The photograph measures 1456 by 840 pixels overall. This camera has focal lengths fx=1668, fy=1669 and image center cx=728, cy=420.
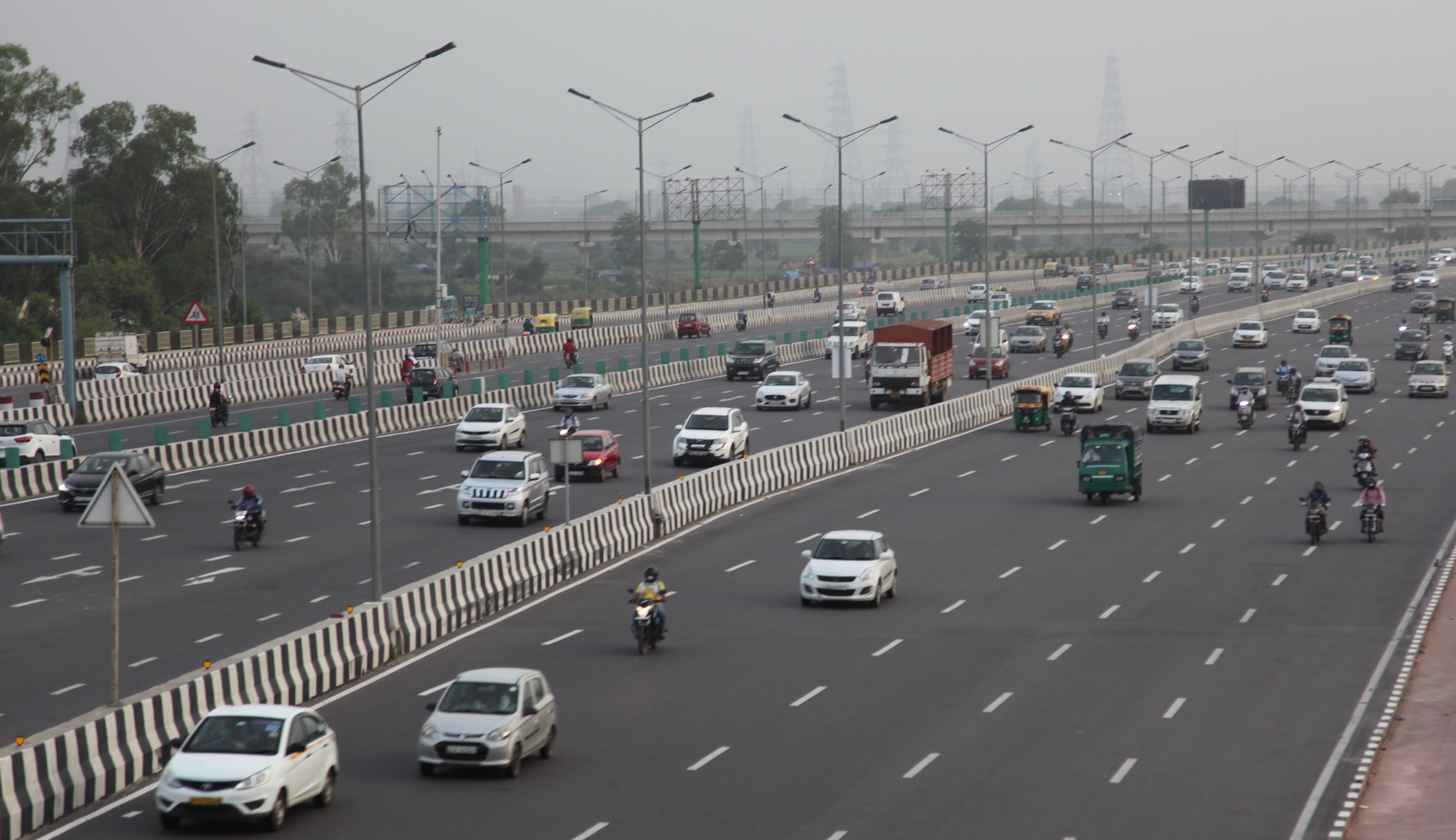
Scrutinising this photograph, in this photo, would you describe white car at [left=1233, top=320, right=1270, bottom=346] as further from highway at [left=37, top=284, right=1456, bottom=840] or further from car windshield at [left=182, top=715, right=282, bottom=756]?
car windshield at [left=182, top=715, right=282, bottom=756]

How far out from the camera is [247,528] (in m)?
35.0

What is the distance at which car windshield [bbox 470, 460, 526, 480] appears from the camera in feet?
126

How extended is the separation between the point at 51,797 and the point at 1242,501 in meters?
31.4

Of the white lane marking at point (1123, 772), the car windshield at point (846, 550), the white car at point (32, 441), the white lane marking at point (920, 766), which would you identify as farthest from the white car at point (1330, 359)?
the white lane marking at point (920, 766)

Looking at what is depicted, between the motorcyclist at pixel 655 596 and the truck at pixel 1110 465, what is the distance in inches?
714

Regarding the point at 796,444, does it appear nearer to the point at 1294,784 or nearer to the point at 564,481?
the point at 564,481

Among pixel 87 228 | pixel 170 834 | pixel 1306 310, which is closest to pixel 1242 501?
pixel 170 834

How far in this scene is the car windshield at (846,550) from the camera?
99.8ft

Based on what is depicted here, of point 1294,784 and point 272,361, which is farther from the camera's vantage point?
point 272,361

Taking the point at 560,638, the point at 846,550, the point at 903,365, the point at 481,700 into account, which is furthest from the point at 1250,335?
the point at 481,700

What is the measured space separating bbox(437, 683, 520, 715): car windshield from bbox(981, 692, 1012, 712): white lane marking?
21.2ft

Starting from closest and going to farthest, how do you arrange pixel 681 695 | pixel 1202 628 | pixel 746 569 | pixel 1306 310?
1. pixel 681 695
2. pixel 1202 628
3. pixel 746 569
4. pixel 1306 310

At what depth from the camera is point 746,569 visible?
3372cm

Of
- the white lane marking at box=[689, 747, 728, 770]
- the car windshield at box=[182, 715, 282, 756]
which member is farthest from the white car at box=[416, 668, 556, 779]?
the car windshield at box=[182, 715, 282, 756]
